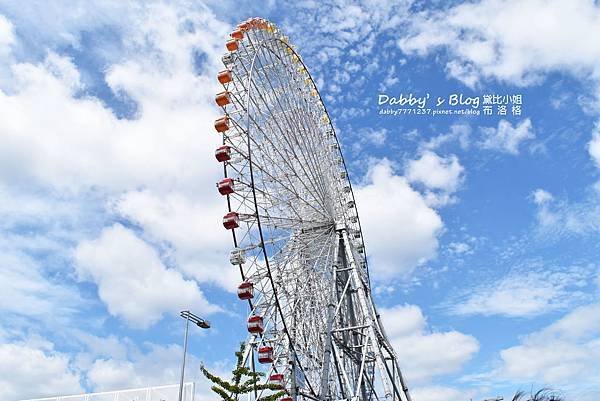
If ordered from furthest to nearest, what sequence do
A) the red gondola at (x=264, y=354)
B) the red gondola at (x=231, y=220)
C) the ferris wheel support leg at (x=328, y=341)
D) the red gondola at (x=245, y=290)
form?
the ferris wheel support leg at (x=328, y=341)
the red gondola at (x=245, y=290)
the red gondola at (x=264, y=354)
the red gondola at (x=231, y=220)

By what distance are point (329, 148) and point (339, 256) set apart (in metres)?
7.98

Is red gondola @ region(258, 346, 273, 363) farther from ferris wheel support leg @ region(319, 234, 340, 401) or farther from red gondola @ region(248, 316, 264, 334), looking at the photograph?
ferris wheel support leg @ region(319, 234, 340, 401)

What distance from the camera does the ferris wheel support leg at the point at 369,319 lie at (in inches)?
1137

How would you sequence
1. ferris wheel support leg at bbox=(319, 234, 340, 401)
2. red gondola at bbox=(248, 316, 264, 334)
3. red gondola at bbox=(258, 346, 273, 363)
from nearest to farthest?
1. red gondola at bbox=(248, 316, 264, 334)
2. red gondola at bbox=(258, 346, 273, 363)
3. ferris wheel support leg at bbox=(319, 234, 340, 401)

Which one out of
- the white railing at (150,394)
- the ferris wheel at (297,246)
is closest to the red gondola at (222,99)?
the ferris wheel at (297,246)

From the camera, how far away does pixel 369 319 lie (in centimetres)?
3086

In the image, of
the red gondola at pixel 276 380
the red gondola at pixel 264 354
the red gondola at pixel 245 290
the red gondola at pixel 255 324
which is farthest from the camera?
the red gondola at pixel 245 290

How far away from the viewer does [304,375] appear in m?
28.7

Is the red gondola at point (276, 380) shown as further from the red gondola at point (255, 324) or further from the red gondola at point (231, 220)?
the red gondola at point (231, 220)

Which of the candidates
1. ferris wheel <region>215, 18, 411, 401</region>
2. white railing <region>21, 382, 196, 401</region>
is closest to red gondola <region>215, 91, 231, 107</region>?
ferris wheel <region>215, 18, 411, 401</region>

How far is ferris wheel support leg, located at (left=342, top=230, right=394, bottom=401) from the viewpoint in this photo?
1137 inches

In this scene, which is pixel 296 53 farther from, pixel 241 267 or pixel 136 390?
pixel 136 390

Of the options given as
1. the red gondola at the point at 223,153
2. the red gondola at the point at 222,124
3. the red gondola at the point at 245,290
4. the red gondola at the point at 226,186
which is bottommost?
the red gondola at the point at 245,290

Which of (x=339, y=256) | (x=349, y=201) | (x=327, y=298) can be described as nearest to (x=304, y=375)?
(x=327, y=298)
